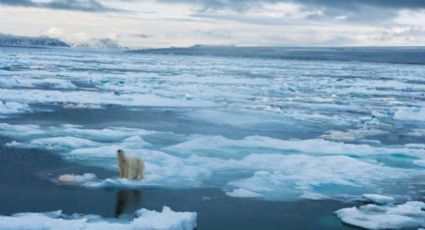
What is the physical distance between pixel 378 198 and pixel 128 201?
2737 mm

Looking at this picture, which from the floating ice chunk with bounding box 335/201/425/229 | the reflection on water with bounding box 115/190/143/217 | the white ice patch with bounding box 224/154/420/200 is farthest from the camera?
the white ice patch with bounding box 224/154/420/200

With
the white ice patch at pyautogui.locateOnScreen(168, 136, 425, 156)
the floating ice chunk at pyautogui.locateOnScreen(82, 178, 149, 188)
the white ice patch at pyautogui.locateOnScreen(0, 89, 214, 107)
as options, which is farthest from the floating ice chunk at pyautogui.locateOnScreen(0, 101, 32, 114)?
the floating ice chunk at pyautogui.locateOnScreen(82, 178, 149, 188)

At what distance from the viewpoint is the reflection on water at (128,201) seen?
6.29 meters

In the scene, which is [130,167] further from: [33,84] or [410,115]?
[33,84]

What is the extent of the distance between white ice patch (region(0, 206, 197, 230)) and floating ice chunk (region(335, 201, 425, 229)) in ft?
5.25

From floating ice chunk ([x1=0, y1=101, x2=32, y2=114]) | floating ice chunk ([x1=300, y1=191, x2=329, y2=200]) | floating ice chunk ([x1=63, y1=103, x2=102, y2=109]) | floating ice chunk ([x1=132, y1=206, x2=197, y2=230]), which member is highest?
floating ice chunk ([x1=0, y1=101, x2=32, y2=114])

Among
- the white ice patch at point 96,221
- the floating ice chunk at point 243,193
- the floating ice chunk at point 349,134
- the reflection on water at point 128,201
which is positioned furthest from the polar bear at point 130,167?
the floating ice chunk at point 349,134

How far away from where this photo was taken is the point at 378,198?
6812 mm

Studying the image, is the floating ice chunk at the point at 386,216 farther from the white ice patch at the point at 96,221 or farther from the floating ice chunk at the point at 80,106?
the floating ice chunk at the point at 80,106

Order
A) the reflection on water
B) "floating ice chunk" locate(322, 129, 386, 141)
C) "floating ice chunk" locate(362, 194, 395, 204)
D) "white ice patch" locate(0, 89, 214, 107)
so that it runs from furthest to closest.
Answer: "white ice patch" locate(0, 89, 214, 107)
"floating ice chunk" locate(322, 129, 386, 141)
"floating ice chunk" locate(362, 194, 395, 204)
the reflection on water

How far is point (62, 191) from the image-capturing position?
22.6 feet

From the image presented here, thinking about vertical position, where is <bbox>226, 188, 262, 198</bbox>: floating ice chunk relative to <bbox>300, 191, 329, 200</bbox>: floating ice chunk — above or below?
above

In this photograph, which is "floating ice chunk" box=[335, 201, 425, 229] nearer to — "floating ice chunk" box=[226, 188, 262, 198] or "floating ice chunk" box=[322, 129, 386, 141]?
"floating ice chunk" box=[226, 188, 262, 198]

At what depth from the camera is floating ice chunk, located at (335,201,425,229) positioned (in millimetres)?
5969
